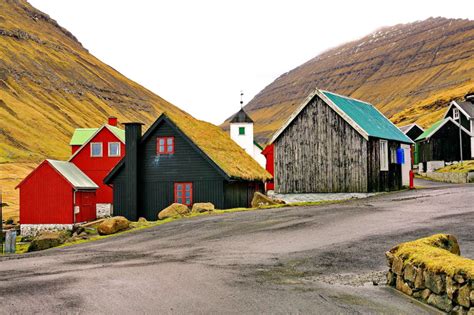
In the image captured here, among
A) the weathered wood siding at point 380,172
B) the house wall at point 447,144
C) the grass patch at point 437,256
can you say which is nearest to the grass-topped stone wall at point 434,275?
the grass patch at point 437,256

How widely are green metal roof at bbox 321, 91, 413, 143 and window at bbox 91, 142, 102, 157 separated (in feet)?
71.6

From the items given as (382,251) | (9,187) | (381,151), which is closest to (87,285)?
(382,251)

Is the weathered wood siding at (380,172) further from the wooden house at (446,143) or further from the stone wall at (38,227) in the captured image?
the wooden house at (446,143)

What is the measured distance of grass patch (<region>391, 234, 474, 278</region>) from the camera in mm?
10766

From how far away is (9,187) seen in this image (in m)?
74.5

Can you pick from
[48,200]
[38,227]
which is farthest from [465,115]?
[38,227]

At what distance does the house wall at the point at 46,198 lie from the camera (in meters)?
45.2

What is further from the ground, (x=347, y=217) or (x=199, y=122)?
(x=199, y=122)

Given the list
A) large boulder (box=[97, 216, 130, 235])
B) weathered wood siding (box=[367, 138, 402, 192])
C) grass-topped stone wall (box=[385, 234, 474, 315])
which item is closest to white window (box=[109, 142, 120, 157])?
large boulder (box=[97, 216, 130, 235])

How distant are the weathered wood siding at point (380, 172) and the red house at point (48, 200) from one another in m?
22.2

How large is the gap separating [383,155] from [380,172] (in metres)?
1.56

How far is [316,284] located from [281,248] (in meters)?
5.50

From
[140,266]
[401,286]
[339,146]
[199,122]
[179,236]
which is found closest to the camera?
[401,286]

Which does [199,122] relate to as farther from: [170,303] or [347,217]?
[170,303]
